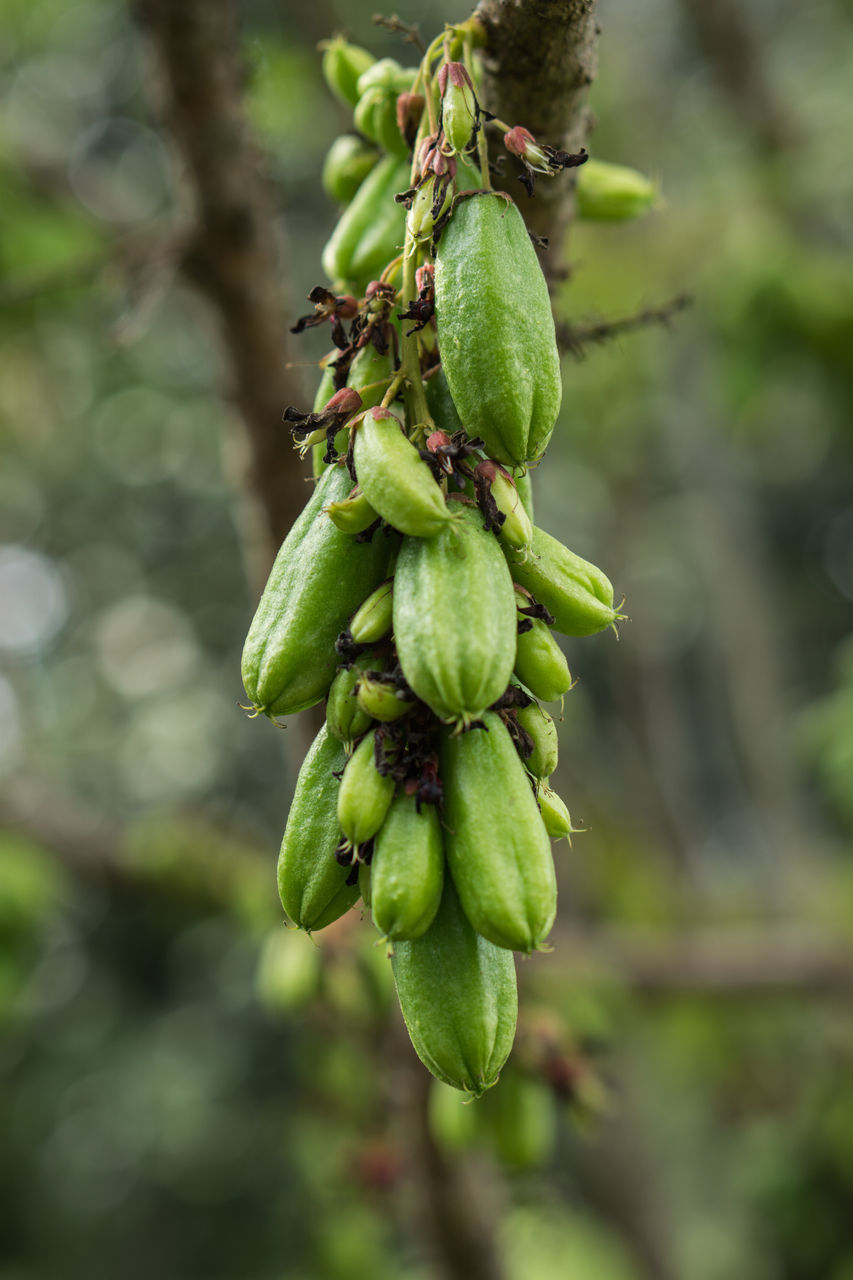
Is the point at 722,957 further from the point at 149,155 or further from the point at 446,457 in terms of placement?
the point at 149,155

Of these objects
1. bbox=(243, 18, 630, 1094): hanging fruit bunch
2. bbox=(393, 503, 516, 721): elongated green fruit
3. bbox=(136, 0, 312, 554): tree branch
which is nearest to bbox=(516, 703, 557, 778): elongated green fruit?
bbox=(243, 18, 630, 1094): hanging fruit bunch

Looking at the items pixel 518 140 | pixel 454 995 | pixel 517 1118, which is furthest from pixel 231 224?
pixel 517 1118

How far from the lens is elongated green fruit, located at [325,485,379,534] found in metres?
1.01

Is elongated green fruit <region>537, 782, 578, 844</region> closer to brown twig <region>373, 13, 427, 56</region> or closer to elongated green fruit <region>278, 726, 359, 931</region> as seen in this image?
elongated green fruit <region>278, 726, 359, 931</region>

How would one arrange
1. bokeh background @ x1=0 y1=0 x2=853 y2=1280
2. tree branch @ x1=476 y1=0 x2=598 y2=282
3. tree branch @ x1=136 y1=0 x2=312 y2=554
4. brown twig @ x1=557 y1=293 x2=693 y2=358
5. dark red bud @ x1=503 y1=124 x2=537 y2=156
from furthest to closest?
bokeh background @ x1=0 y1=0 x2=853 y2=1280, tree branch @ x1=136 y1=0 x2=312 y2=554, brown twig @ x1=557 y1=293 x2=693 y2=358, tree branch @ x1=476 y1=0 x2=598 y2=282, dark red bud @ x1=503 y1=124 x2=537 y2=156

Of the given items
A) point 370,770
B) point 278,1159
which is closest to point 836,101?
point 370,770

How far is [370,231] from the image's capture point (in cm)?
135

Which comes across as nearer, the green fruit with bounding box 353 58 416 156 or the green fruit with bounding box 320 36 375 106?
the green fruit with bounding box 353 58 416 156

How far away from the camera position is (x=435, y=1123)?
289 centimetres

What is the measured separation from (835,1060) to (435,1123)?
5119mm

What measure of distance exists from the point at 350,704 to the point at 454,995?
12.5 inches

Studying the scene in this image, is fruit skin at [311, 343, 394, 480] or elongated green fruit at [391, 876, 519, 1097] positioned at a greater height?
fruit skin at [311, 343, 394, 480]

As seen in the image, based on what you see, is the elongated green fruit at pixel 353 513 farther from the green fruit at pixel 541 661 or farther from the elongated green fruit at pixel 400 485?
the green fruit at pixel 541 661

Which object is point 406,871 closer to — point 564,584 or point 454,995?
point 454,995
